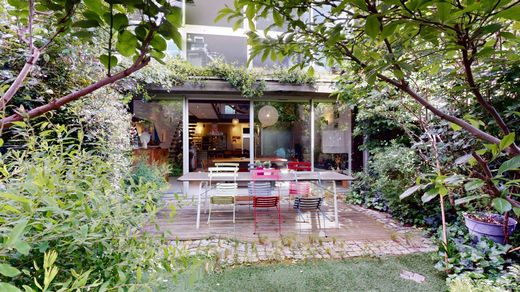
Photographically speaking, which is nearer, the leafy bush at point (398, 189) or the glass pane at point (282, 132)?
the leafy bush at point (398, 189)

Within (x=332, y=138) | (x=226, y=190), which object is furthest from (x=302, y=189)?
(x=332, y=138)

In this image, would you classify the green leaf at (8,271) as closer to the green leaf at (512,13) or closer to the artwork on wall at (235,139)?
the green leaf at (512,13)

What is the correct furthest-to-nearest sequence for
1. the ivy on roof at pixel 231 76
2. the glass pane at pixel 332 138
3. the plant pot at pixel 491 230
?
1. the glass pane at pixel 332 138
2. the ivy on roof at pixel 231 76
3. the plant pot at pixel 491 230

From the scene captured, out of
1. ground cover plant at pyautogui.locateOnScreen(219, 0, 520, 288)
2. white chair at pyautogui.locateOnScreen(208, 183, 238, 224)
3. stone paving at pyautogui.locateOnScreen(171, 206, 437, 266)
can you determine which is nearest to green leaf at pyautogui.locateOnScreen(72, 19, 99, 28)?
ground cover plant at pyautogui.locateOnScreen(219, 0, 520, 288)

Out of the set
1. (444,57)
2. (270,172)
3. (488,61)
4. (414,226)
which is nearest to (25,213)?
(444,57)

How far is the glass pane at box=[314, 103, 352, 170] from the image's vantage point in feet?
23.0

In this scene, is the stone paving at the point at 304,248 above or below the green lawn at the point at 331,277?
above

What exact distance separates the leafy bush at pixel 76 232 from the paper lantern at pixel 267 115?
580 centimetres

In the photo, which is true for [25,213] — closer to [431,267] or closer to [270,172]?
[431,267]

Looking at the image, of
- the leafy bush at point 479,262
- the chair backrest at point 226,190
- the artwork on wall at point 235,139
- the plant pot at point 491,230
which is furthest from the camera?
the artwork on wall at point 235,139

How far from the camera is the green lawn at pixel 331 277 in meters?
2.47

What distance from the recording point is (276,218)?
4.70 metres

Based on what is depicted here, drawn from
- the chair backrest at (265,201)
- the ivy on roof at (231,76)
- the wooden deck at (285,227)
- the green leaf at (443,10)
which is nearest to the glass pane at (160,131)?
the ivy on roof at (231,76)

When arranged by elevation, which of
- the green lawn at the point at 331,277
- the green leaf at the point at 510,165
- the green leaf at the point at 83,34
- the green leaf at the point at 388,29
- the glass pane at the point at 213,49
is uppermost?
the glass pane at the point at 213,49
